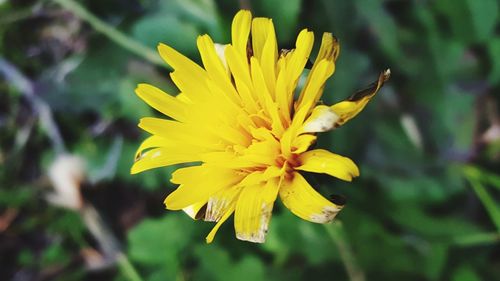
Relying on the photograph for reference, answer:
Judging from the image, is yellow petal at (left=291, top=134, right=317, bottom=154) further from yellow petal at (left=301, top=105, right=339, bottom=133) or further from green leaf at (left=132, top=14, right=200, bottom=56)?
green leaf at (left=132, top=14, right=200, bottom=56)

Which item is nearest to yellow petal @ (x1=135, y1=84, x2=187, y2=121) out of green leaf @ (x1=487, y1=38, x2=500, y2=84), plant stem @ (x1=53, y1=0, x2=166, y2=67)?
plant stem @ (x1=53, y1=0, x2=166, y2=67)

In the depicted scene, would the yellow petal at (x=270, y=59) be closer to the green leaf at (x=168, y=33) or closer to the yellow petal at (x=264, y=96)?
the yellow petal at (x=264, y=96)

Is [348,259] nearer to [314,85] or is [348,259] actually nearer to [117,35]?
[314,85]

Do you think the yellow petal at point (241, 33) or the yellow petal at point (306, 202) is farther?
the yellow petal at point (241, 33)

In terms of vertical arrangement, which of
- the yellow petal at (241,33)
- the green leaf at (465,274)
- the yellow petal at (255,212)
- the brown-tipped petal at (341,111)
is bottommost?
the green leaf at (465,274)

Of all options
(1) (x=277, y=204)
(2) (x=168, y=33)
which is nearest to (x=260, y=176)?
(1) (x=277, y=204)

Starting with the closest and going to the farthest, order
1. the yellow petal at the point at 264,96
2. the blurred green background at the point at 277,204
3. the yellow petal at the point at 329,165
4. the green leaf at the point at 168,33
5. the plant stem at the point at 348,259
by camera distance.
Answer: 1. the yellow petal at the point at 329,165
2. the yellow petal at the point at 264,96
3. the plant stem at the point at 348,259
4. the blurred green background at the point at 277,204
5. the green leaf at the point at 168,33

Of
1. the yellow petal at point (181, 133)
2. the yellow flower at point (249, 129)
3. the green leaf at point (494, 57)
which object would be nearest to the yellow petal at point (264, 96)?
the yellow flower at point (249, 129)
